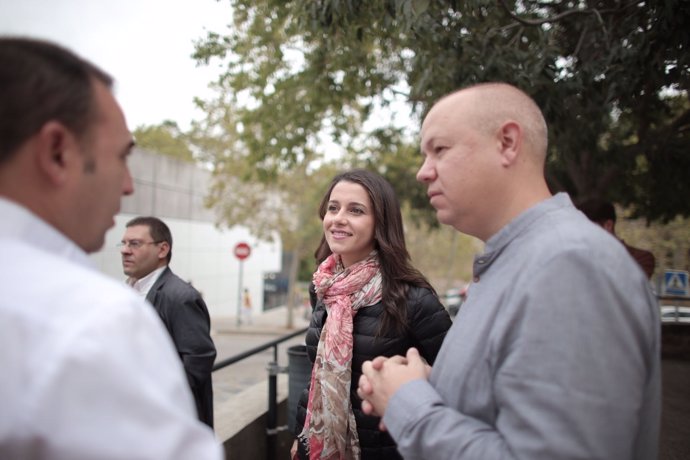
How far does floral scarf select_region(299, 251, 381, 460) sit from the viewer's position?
9.34 feet

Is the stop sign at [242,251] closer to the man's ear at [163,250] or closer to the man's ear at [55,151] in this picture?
the man's ear at [163,250]

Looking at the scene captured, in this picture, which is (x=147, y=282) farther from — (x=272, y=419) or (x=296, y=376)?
(x=272, y=419)

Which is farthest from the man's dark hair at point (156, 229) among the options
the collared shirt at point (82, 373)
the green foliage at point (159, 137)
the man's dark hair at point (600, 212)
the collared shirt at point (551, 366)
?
the green foliage at point (159, 137)

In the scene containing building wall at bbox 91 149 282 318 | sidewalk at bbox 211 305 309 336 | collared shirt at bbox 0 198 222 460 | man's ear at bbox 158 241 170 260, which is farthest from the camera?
sidewalk at bbox 211 305 309 336

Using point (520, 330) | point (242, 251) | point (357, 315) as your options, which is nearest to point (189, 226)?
point (242, 251)

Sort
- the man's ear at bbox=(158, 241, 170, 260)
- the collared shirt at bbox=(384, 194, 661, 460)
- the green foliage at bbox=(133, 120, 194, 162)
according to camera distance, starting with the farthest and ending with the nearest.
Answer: the green foliage at bbox=(133, 120, 194, 162)
the man's ear at bbox=(158, 241, 170, 260)
the collared shirt at bbox=(384, 194, 661, 460)

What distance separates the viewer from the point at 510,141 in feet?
5.13

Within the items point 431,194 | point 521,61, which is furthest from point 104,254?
point 431,194

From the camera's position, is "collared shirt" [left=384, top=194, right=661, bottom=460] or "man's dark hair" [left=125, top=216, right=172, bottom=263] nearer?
"collared shirt" [left=384, top=194, right=661, bottom=460]

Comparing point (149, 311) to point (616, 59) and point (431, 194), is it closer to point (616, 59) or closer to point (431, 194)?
point (431, 194)

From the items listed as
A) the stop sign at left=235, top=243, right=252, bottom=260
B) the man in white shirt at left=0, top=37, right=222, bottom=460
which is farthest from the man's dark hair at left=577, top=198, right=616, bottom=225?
the stop sign at left=235, top=243, right=252, bottom=260

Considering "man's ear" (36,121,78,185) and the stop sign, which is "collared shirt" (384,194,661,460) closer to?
"man's ear" (36,121,78,185)

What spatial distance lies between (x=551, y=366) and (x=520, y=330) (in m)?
0.11

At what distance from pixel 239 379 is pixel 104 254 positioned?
7.20 metres
